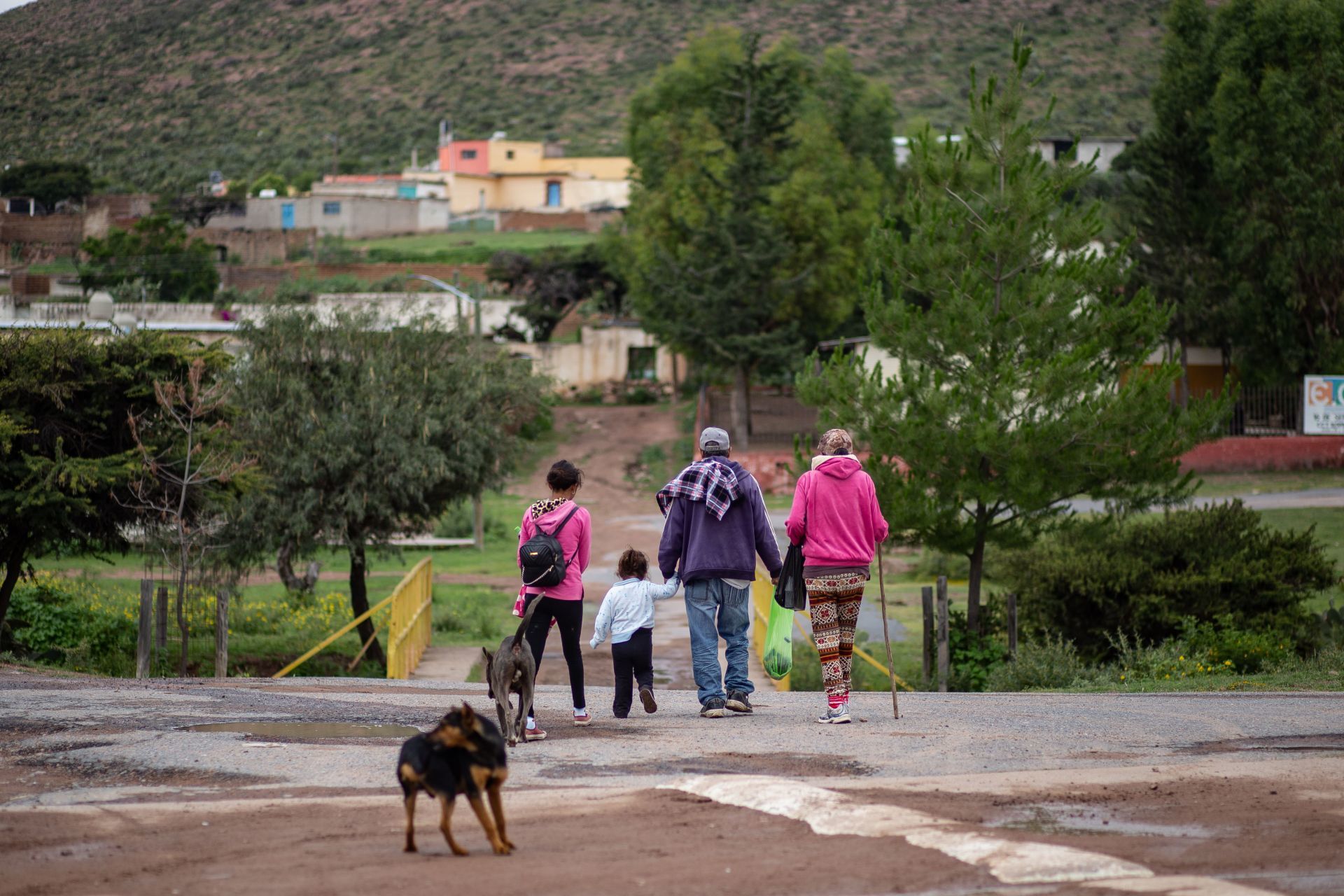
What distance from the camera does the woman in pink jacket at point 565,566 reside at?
984 cm

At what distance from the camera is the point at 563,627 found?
9875 millimetres

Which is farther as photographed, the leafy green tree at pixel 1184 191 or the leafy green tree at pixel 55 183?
the leafy green tree at pixel 55 183

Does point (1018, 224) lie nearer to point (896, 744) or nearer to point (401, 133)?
point (896, 744)

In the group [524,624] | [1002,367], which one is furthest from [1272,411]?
[524,624]

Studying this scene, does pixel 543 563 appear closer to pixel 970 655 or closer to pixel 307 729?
pixel 307 729

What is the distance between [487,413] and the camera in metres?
23.7

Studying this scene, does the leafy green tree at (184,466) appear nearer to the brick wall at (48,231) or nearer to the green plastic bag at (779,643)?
the green plastic bag at (779,643)

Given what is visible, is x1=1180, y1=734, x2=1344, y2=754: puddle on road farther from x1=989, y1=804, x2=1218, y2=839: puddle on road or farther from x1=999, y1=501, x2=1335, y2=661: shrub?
x1=999, y1=501, x2=1335, y2=661: shrub

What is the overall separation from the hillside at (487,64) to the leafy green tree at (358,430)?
67080 millimetres

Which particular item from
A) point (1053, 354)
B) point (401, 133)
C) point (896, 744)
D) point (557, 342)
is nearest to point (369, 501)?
point (1053, 354)

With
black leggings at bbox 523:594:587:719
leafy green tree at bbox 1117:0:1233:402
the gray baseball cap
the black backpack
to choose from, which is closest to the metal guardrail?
black leggings at bbox 523:594:587:719

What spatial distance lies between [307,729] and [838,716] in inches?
145

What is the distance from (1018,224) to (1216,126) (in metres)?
32.0

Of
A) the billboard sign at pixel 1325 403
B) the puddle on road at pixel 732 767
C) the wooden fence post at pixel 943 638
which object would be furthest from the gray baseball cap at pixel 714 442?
the billboard sign at pixel 1325 403
